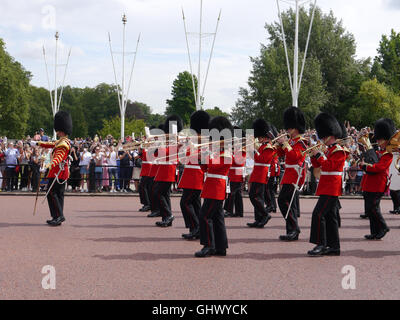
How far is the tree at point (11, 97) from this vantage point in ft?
165

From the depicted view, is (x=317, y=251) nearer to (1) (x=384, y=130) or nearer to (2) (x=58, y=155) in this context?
(1) (x=384, y=130)

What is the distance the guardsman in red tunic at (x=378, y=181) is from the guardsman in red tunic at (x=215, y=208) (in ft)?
8.87

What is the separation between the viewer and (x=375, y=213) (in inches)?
345

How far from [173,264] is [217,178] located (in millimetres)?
1332

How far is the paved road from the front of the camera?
536 cm

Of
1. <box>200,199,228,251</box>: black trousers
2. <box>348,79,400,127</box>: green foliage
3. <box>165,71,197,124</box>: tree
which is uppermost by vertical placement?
<box>165,71,197,124</box>: tree

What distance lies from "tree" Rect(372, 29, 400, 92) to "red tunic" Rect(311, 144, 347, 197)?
137ft

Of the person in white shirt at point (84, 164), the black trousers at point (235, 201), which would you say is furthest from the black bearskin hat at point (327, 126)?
the person in white shirt at point (84, 164)

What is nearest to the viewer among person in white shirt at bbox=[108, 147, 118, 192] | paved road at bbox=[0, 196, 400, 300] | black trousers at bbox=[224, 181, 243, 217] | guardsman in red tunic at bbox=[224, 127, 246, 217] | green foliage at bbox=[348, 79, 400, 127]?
paved road at bbox=[0, 196, 400, 300]

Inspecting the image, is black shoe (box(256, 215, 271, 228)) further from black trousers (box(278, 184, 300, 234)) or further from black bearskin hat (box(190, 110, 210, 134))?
black bearskin hat (box(190, 110, 210, 134))

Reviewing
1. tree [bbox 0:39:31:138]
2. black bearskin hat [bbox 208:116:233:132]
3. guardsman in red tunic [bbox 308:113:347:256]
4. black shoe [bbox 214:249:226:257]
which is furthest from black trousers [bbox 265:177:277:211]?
tree [bbox 0:39:31:138]

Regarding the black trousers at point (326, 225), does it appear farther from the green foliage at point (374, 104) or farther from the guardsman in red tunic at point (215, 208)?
the green foliage at point (374, 104)

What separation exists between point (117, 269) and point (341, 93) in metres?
42.2

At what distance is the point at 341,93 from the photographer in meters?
46.1
